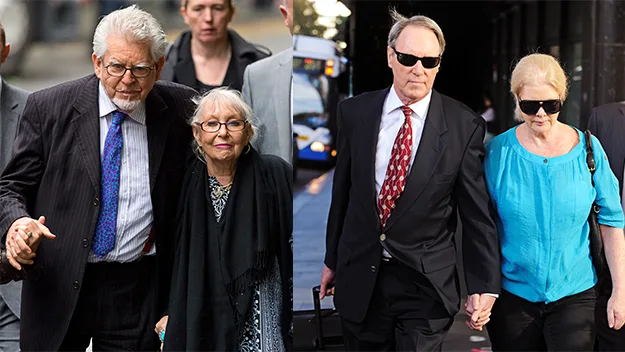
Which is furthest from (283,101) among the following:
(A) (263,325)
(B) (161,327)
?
(B) (161,327)

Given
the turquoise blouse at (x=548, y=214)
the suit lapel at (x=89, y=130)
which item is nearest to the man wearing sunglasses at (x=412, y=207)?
the turquoise blouse at (x=548, y=214)

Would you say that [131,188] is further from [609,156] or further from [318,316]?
[609,156]

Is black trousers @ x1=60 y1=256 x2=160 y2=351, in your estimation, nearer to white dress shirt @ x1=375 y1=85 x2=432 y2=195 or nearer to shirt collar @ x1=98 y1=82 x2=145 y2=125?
shirt collar @ x1=98 y1=82 x2=145 y2=125

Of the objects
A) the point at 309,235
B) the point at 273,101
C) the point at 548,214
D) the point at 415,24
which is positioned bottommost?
the point at 309,235

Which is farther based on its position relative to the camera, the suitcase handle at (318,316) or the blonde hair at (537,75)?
the suitcase handle at (318,316)

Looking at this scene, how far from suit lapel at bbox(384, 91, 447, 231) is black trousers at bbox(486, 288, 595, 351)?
64 cm

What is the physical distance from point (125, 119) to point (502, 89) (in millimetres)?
1911

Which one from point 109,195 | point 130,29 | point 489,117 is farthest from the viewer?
point 489,117

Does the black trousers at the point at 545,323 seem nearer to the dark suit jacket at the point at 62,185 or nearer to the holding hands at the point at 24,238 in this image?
the dark suit jacket at the point at 62,185

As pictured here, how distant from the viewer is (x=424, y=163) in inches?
136

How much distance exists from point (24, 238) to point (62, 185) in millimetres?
310

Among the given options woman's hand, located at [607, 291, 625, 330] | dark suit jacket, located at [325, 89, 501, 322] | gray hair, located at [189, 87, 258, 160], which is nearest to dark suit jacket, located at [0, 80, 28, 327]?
gray hair, located at [189, 87, 258, 160]

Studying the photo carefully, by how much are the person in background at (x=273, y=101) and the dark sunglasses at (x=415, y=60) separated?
520 mm

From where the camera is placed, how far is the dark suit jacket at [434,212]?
343cm
